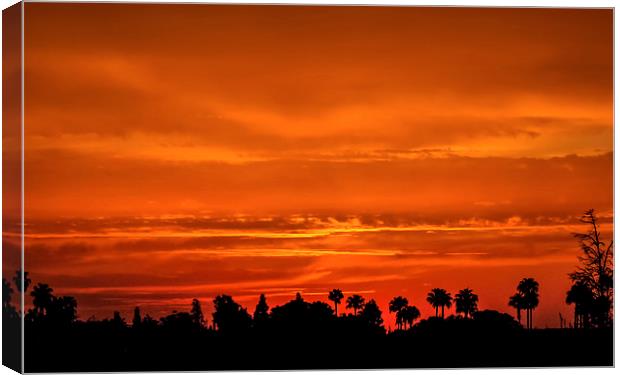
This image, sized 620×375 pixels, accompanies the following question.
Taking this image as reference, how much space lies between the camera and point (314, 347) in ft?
41.3

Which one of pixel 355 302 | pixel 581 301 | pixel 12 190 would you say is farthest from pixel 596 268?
pixel 12 190

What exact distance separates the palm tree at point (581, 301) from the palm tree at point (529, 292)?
1.11ft

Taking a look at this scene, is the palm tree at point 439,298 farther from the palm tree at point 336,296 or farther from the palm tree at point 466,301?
the palm tree at point 336,296

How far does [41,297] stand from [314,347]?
7.97 ft

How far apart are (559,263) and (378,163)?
1890 mm

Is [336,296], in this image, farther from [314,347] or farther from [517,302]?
[517,302]

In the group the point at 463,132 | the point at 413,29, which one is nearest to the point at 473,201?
the point at 463,132

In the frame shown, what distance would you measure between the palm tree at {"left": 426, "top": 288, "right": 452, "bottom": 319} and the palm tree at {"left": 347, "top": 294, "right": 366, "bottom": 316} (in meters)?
0.61

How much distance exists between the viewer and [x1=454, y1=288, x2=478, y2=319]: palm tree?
41.5 feet

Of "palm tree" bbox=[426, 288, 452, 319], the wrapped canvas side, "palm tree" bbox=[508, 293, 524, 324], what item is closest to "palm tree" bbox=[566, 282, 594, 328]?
"palm tree" bbox=[508, 293, 524, 324]

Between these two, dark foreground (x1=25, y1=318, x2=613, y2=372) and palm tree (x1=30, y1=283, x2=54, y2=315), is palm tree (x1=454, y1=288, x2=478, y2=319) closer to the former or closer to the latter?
dark foreground (x1=25, y1=318, x2=613, y2=372)

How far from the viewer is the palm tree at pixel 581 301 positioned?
12.9 m

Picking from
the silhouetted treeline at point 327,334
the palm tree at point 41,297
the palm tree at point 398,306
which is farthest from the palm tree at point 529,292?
the palm tree at point 41,297

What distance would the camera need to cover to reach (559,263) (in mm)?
12773
